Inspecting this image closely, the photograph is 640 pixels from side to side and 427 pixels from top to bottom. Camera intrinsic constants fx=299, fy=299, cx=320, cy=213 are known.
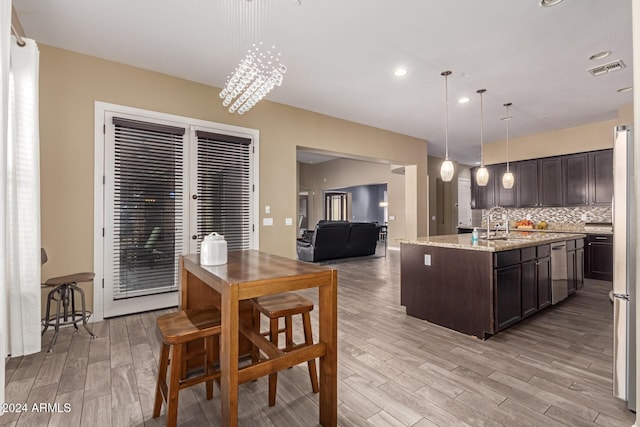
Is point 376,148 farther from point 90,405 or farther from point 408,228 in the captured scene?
point 90,405

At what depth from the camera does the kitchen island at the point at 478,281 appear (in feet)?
9.53

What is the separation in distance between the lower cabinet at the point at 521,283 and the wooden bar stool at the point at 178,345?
8.52 ft

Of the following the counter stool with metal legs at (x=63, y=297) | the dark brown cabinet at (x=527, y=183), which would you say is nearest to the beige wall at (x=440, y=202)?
the dark brown cabinet at (x=527, y=183)

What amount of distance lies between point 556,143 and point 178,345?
786 centimetres

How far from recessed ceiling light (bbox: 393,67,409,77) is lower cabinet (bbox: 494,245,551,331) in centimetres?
244

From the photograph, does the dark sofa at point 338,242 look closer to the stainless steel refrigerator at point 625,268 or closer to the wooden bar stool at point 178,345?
the wooden bar stool at point 178,345

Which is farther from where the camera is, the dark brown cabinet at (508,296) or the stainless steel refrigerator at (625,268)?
the dark brown cabinet at (508,296)

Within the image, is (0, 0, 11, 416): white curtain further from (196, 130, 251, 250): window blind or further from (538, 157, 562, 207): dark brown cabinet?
(538, 157, 562, 207): dark brown cabinet

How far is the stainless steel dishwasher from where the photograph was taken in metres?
3.79

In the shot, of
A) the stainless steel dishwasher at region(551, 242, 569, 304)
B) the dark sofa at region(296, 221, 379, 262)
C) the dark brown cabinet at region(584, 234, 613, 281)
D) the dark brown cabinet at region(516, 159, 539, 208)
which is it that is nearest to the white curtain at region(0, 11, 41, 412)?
the dark sofa at region(296, 221, 379, 262)

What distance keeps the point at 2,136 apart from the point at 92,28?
6.88 feet

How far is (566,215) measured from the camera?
253 inches

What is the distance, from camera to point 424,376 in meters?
2.25

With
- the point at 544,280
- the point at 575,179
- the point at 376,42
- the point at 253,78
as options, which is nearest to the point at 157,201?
the point at 253,78
